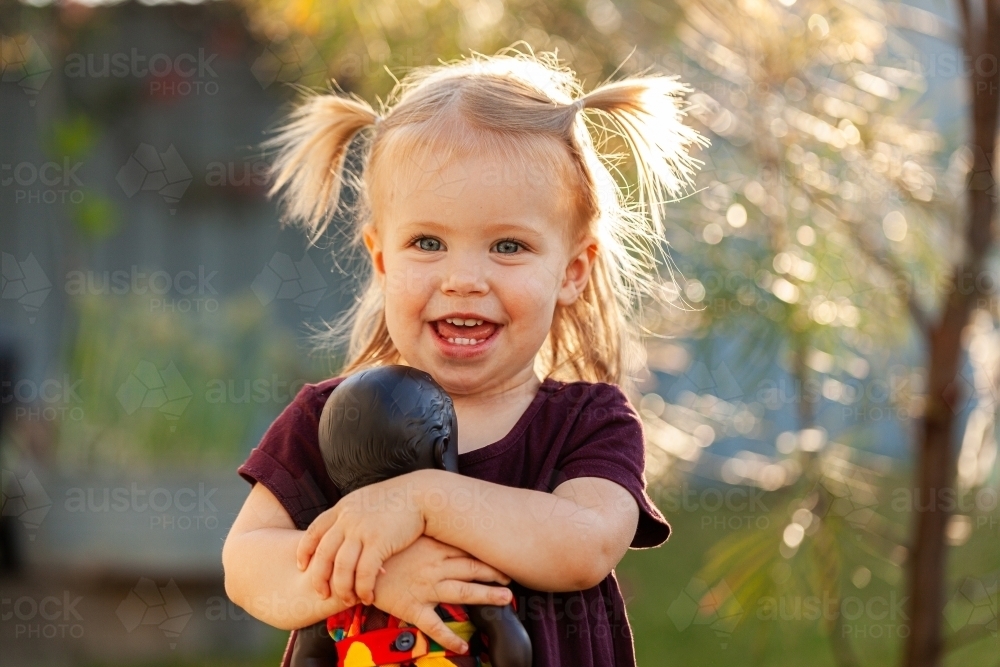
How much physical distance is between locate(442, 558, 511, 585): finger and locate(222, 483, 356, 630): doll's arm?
142mm

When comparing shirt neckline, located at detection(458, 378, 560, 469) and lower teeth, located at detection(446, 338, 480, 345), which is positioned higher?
lower teeth, located at detection(446, 338, 480, 345)

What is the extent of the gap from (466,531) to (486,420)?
299 mm

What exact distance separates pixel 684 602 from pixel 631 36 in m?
2.59

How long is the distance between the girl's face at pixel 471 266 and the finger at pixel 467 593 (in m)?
0.34

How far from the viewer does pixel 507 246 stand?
1.62 meters

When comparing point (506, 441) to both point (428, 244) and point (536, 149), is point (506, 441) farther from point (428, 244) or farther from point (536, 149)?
point (536, 149)

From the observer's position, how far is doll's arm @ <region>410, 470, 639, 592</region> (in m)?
1.41

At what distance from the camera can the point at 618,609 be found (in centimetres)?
173

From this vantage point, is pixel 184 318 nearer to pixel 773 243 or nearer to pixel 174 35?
pixel 174 35

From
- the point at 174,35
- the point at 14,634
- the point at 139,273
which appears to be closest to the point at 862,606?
the point at 14,634

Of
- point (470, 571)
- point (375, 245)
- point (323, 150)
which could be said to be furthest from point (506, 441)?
point (323, 150)

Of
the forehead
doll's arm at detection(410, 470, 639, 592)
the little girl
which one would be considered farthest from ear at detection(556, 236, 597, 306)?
doll's arm at detection(410, 470, 639, 592)

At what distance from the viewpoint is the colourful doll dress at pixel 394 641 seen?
1366 millimetres

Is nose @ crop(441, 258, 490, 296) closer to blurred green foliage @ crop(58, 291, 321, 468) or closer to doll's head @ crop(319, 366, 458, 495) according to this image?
doll's head @ crop(319, 366, 458, 495)
